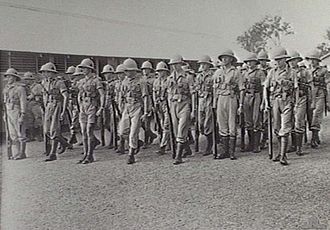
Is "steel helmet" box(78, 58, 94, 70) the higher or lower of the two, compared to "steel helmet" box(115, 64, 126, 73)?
higher

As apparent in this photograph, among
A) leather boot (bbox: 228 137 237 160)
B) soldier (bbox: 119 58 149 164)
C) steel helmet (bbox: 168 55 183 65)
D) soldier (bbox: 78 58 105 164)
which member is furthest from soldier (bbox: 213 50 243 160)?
soldier (bbox: 78 58 105 164)

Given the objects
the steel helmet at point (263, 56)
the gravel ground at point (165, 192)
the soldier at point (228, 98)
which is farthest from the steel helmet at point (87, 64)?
the steel helmet at point (263, 56)

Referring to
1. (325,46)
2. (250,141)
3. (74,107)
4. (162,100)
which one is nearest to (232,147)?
(250,141)

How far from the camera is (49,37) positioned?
1235 mm

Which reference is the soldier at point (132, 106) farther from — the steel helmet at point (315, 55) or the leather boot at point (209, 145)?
the steel helmet at point (315, 55)

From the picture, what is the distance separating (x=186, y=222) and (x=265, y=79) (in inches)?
19.5

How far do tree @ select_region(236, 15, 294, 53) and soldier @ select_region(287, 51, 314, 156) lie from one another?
7cm

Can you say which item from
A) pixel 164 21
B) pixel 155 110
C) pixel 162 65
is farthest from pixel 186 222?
pixel 164 21

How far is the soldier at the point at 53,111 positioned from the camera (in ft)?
4.08

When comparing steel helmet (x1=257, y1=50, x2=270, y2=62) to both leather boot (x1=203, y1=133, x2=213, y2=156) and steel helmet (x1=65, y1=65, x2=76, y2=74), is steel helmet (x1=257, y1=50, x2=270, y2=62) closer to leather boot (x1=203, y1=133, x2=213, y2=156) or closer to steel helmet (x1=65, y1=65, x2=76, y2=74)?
leather boot (x1=203, y1=133, x2=213, y2=156)

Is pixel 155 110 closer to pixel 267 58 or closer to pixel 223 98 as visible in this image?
pixel 223 98

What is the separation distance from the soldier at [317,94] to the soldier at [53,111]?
2.44ft

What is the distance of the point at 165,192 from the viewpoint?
46.6 inches

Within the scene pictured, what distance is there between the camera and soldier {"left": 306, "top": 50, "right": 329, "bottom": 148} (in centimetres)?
117
